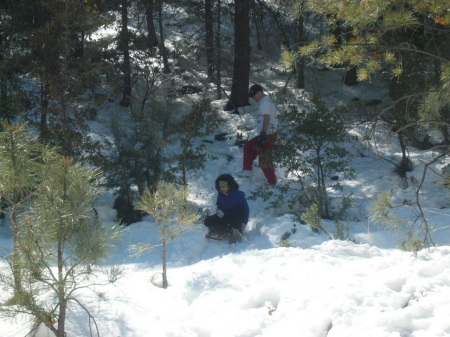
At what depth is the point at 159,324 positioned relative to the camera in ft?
11.8

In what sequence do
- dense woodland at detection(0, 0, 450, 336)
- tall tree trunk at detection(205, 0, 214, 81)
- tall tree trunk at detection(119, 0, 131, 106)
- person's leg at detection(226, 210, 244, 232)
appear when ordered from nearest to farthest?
dense woodland at detection(0, 0, 450, 336) < person's leg at detection(226, 210, 244, 232) < tall tree trunk at detection(119, 0, 131, 106) < tall tree trunk at detection(205, 0, 214, 81)

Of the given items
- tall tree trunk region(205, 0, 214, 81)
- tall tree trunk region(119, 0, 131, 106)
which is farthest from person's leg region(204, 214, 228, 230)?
tall tree trunk region(205, 0, 214, 81)

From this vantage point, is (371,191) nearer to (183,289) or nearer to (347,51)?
(347,51)

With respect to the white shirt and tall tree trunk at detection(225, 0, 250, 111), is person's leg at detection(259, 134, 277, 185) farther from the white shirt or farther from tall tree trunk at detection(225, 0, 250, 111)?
tall tree trunk at detection(225, 0, 250, 111)

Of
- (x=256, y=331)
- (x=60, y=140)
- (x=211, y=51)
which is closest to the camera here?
(x=256, y=331)

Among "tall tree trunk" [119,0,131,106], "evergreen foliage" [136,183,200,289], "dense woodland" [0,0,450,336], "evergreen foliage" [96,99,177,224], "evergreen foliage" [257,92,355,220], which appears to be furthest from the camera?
"tall tree trunk" [119,0,131,106]

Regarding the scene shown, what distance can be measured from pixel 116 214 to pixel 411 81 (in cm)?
521

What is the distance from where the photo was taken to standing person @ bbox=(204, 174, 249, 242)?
22.5 feet

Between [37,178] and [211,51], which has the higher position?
[211,51]

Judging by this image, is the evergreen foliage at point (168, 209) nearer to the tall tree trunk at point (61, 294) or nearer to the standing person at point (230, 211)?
the tall tree trunk at point (61, 294)

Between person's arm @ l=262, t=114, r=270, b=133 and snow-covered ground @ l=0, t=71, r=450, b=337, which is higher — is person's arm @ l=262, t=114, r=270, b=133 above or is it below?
A: above

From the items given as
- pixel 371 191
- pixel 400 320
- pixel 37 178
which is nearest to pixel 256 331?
pixel 400 320

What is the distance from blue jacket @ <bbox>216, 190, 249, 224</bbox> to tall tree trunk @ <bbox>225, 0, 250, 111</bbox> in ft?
18.6

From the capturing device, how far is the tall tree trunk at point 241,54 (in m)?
12.0
